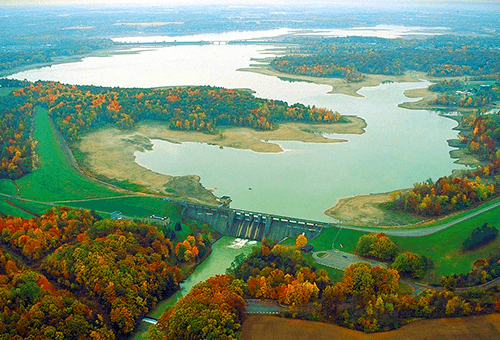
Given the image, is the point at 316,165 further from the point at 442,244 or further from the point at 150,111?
the point at 150,111

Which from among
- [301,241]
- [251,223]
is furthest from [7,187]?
[301,241]

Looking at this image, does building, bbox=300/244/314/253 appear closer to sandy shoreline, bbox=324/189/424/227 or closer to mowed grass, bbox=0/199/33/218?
sandy shoreline, bbox=324/189/424/227

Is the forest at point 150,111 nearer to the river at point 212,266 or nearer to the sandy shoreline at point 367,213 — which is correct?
the sandy shoreline at point 367,213

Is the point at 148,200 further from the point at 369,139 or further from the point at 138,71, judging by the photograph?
the point at 138,71

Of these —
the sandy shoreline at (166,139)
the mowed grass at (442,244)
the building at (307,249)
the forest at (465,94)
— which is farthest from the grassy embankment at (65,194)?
the forest at (465,94)

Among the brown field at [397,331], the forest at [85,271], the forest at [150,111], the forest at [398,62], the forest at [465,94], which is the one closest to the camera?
the brown field at [397,331]

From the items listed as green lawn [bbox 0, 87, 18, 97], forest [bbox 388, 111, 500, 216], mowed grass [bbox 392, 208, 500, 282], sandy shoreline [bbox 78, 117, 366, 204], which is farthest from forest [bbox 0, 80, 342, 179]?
mowed grass [bbox 392, 208, 500, 282]

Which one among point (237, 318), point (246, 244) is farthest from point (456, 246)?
point (237, 318)
